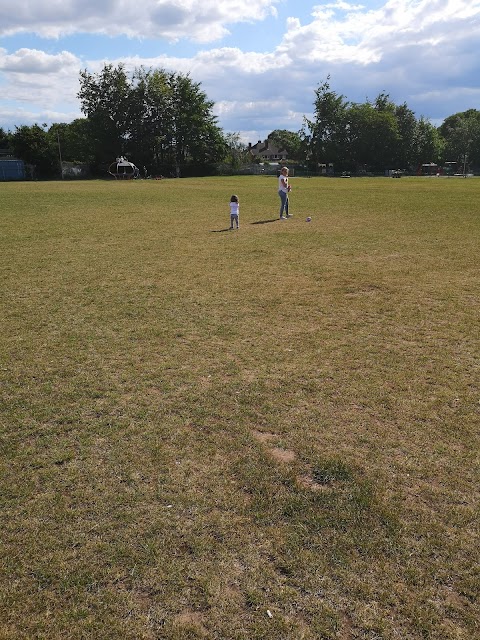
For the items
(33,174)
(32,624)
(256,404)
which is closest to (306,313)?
A: (256,404)

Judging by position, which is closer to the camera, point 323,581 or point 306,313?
point 323,581

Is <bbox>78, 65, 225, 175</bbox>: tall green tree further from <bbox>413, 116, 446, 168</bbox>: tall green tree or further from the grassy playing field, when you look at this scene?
the grassy playing field

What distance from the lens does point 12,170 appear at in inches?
2437

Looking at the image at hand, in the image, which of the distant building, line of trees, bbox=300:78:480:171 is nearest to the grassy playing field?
line of trees, bbox=300:78:480:171

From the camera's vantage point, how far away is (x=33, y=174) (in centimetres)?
6456

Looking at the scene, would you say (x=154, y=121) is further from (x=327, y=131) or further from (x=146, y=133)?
(x=327, y=131)

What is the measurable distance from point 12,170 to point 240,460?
67.8m

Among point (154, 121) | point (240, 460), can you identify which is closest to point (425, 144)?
point (154, 121)

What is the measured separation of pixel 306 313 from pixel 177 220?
12638mm

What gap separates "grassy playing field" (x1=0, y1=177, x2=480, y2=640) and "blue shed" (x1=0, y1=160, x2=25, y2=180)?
6019cm

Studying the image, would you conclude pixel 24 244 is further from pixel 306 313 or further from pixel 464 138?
pixel 464 138

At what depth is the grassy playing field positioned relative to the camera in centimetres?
294

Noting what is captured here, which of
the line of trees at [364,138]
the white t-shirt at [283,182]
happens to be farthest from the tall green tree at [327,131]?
the white t-shirt at [283,182]

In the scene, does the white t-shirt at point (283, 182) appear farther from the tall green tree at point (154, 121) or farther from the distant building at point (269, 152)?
the distant building at point (269, 152)
